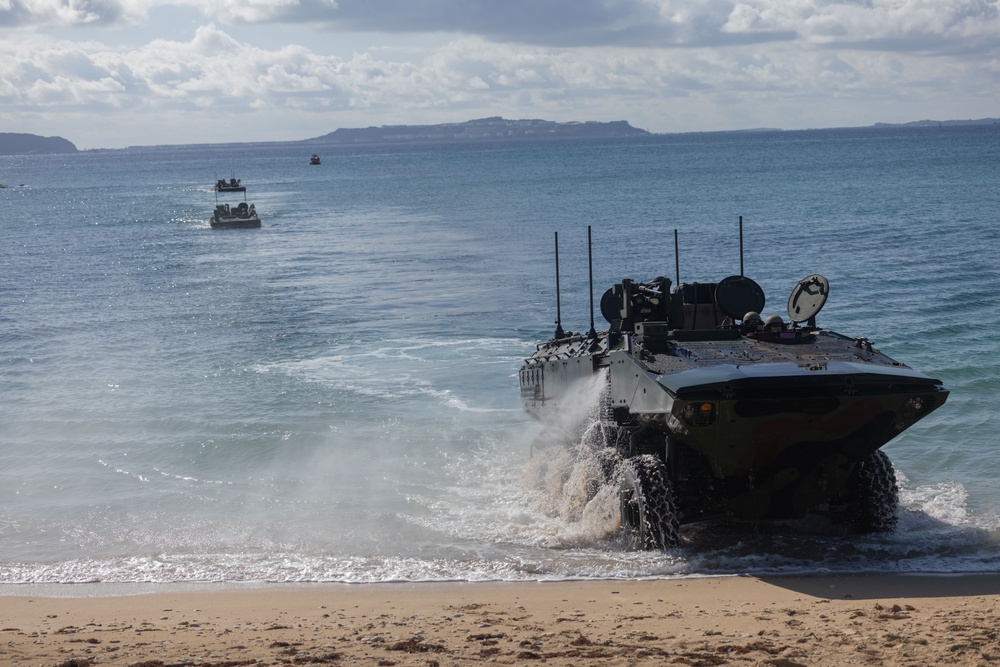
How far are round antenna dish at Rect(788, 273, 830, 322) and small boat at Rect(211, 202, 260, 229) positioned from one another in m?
48.5

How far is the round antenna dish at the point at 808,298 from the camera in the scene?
46.2 feet

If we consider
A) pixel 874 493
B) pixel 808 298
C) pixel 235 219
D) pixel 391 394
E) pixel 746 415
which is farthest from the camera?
pixel 235 219

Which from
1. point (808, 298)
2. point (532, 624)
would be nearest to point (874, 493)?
point (808, 298)

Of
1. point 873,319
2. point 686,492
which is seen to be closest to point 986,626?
point 686,492

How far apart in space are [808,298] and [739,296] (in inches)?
41.6

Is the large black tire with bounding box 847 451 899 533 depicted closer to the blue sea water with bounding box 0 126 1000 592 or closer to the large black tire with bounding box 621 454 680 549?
the blue sea water with bounding box 0 126 1000 592

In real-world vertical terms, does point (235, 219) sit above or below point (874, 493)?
above

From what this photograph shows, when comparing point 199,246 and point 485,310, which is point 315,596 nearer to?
point 485,310

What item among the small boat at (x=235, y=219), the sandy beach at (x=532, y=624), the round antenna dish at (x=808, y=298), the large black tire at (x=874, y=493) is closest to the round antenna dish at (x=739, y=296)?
the round antenna dish at (x=808, y=298)

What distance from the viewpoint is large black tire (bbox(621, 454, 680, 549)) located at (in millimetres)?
12539

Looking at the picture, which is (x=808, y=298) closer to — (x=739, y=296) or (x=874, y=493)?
(x=739, y=296)

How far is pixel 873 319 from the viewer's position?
26.2 metres

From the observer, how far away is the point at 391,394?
22.2 m

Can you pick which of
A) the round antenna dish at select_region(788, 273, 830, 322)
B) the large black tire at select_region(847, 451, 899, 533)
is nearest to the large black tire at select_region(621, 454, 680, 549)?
the large black tire at select_region(847, 451, 899, 533)
